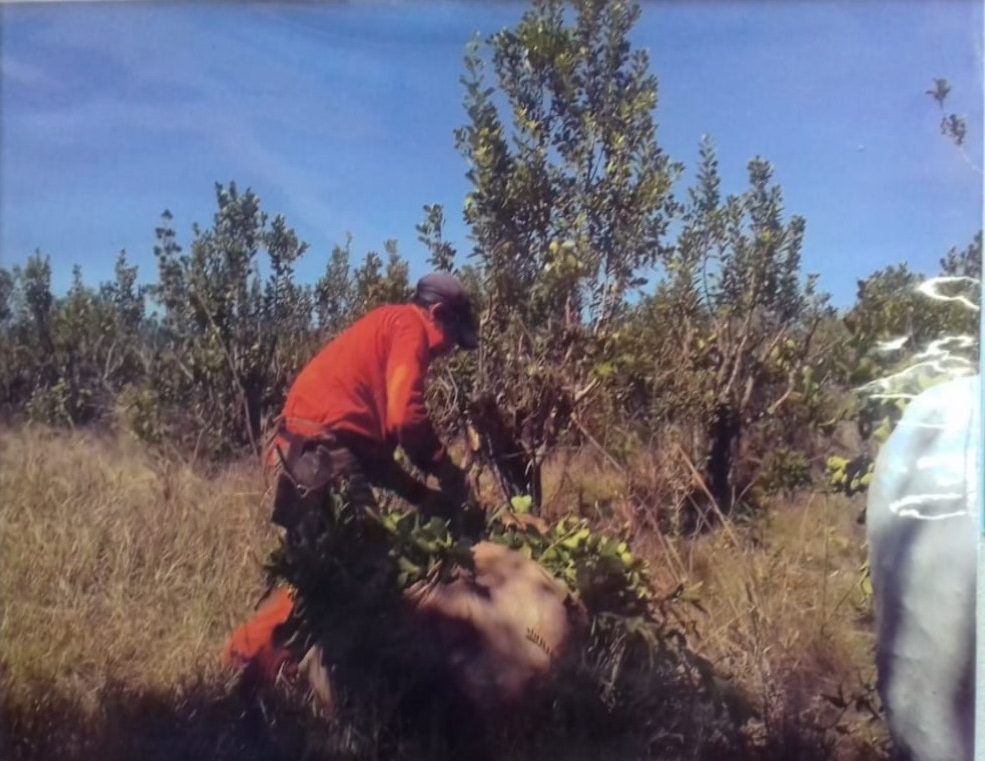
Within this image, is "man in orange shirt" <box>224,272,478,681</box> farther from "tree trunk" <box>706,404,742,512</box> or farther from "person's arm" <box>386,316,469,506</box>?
"tree trunk" <box>706,404,742,512</box>

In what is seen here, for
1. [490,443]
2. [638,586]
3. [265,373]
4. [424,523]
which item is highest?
[265,373]

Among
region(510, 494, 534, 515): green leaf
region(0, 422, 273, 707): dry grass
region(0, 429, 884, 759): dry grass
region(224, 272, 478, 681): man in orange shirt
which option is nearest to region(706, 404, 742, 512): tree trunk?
region(0, 429, 884, 759): dry grass

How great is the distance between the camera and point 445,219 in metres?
3.36

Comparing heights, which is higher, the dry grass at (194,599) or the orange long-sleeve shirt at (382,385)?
the orange long-sleeve shirt at (382,385)

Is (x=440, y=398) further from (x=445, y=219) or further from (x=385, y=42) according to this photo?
(x=385, y=42)

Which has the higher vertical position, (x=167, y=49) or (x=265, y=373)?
(x=167, y=49)

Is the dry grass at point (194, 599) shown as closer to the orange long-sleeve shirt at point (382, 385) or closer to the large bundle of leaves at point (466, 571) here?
the large bundle of leaves at point (466, 571)

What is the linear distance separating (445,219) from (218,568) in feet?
4.05

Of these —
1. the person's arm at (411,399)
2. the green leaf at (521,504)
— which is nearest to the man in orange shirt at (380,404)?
the person's arm at (411,399)

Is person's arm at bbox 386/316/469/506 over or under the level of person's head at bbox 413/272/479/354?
under

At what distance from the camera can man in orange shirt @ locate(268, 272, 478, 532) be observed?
11.0 feet

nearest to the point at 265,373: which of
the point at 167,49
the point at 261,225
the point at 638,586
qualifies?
the point at 261,225

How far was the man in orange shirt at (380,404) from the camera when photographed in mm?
3367

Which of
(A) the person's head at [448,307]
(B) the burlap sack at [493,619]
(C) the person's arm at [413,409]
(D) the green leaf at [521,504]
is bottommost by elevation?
(B) the burlap sack at [493,619]
